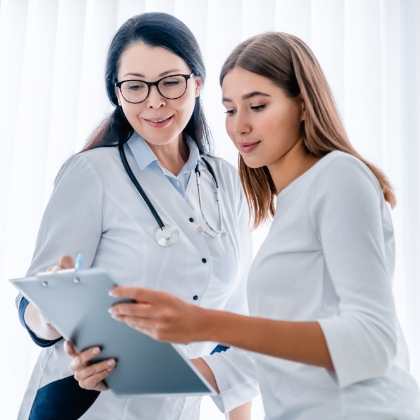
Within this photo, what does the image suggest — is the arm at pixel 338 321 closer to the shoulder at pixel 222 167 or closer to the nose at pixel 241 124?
the nose at pixel 241 124

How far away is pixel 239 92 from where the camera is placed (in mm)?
1266

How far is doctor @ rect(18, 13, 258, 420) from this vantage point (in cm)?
146

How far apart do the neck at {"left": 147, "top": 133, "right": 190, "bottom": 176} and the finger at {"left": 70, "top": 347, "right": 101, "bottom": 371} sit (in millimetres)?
723

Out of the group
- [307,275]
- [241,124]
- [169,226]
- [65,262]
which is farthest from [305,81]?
[65,262]

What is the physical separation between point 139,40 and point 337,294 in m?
0.99

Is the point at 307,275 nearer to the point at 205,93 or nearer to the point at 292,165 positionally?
the point at 292,165

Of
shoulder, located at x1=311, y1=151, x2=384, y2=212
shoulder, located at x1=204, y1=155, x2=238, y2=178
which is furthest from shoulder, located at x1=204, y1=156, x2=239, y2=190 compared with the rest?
shoulder, located at x1=311, y1=151, x2=384, y2=212

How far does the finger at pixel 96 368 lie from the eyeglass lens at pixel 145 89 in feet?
2.51

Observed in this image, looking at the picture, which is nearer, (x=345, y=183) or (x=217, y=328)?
(x=217, y=328)

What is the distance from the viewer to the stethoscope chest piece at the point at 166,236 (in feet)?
4.96

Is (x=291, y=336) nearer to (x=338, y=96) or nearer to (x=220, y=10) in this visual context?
(x=338, y=96)

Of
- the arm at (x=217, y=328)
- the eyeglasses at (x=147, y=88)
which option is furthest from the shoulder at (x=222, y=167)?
the arm at (x=217, y=328)

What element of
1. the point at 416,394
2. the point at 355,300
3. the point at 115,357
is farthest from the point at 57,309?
the point at 416,394

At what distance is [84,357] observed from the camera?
3.81 feet
